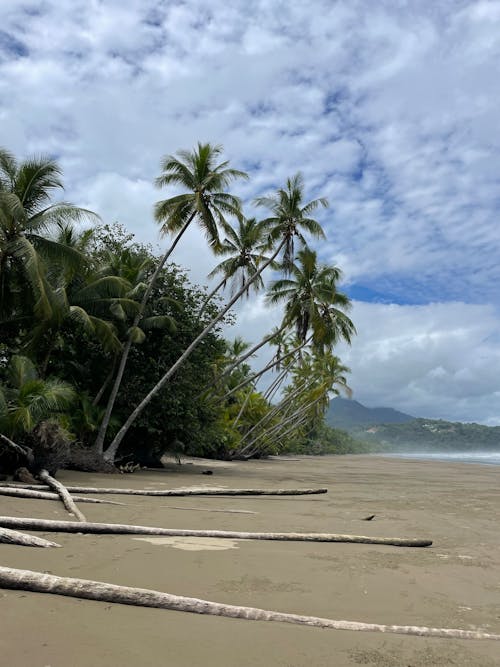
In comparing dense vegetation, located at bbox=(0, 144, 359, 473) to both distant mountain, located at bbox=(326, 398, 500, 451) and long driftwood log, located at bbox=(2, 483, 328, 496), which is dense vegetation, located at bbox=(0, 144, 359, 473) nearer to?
long driftwood log, located at bbox=(2, 483, 328, 496)

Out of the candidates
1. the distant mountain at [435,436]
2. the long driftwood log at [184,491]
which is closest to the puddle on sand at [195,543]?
the long driftwood log at [184,491]

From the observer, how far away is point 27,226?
1453 centimetres

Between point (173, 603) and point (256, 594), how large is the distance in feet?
2.64

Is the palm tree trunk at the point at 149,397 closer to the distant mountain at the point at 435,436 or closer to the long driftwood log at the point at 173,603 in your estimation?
the long driftwood log at the point at 173,603

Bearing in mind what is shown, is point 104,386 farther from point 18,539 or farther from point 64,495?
point 18,539

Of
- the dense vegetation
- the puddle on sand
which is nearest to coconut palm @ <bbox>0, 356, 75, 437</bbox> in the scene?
the dense vegetation

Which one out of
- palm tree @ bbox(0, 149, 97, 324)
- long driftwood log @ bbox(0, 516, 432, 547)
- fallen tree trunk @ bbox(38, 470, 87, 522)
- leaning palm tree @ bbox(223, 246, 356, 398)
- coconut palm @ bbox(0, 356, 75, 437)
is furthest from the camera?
leaning palm tree @ bbox(223, 246, 356, 398)

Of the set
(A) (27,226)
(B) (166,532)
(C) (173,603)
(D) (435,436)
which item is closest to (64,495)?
(B) (166,532)

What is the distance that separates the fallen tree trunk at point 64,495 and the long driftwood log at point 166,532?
2.95 ft

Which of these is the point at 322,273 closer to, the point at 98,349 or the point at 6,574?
the point at 98,349

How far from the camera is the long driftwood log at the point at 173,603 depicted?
3.42 metres

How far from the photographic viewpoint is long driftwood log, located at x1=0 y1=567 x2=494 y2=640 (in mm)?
3422

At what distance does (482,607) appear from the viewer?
415 centimetres

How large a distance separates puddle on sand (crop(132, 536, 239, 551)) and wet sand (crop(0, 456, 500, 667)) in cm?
1
